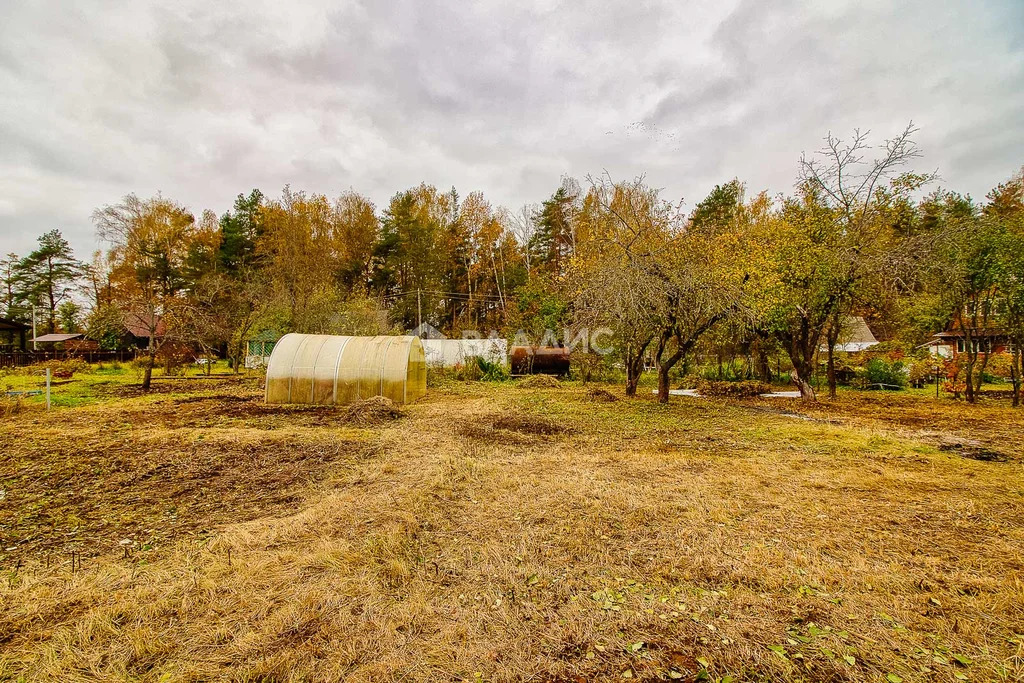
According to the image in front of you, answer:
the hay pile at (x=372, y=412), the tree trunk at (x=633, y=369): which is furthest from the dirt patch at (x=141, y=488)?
the tree trunk at (x=633, y=369)

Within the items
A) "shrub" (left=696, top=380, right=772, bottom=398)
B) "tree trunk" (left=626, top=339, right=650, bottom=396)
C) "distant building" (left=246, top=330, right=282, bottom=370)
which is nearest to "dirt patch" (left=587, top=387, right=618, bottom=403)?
"tree trunk" (left=626, top=339, right=650, bottom=396)

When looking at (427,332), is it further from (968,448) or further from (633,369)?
Answer: (968,448)

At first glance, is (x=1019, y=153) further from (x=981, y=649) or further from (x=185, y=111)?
(x=185, y=111)

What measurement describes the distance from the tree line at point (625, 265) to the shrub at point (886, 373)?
1319 millimetres

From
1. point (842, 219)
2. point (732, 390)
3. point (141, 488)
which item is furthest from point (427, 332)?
point (141, 488)

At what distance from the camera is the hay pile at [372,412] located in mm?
9391

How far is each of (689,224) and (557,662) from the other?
13.1 metres

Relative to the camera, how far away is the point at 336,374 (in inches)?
448

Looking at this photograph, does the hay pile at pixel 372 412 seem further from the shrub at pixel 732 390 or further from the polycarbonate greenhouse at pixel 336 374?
the shrub at pixel 732 390

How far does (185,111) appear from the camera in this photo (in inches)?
499

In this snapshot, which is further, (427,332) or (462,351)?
(427,332)

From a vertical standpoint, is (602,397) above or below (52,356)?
below

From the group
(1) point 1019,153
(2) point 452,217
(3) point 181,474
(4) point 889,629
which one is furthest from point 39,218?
(1) point 1019,153

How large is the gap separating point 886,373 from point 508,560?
19118mm
